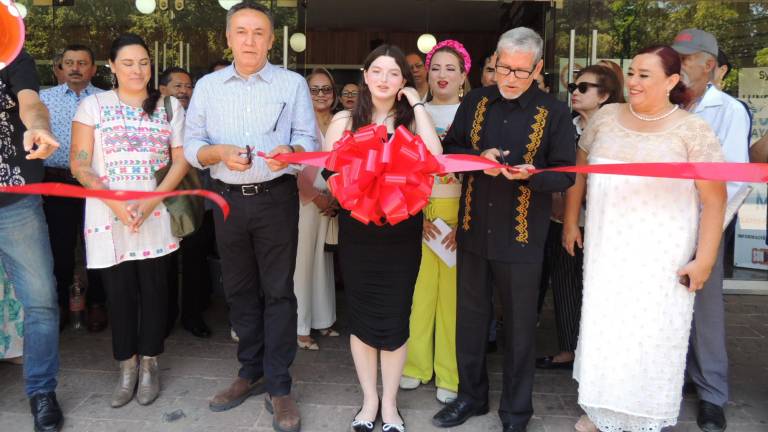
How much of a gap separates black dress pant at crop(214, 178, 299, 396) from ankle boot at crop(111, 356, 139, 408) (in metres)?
0.65

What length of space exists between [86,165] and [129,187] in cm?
24

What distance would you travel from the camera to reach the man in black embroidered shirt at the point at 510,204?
2.96 metres

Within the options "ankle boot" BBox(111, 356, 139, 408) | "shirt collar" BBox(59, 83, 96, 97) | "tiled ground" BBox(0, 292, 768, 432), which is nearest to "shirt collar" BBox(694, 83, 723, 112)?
"tiled ground" BBox(0, 292, 768, 432)

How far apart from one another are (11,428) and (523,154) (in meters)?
2.84

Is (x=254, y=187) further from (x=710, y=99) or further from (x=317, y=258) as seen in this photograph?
(x=710, y=99)

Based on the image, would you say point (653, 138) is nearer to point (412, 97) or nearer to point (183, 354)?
point (412, 97)

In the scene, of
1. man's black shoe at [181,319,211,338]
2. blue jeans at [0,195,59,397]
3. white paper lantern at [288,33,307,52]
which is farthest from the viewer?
white paper lantern at [288,33,307,52]

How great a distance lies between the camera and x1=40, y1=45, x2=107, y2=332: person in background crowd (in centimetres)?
439

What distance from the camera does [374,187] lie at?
2.72 metres

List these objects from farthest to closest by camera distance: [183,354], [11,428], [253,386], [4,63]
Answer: [183,354]
[253,386]
[11,428]
[4,63]

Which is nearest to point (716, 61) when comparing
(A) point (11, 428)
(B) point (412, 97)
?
(B) point (412, 97)

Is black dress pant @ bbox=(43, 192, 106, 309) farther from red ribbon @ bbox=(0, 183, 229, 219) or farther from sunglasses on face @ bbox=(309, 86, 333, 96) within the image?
sunglasses on face @ bbox=(309, 86, 333, 96)

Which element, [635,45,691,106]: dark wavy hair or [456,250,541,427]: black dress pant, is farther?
[456,250,541,427]: black dress pant

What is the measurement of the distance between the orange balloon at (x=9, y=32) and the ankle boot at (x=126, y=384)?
1.73m
